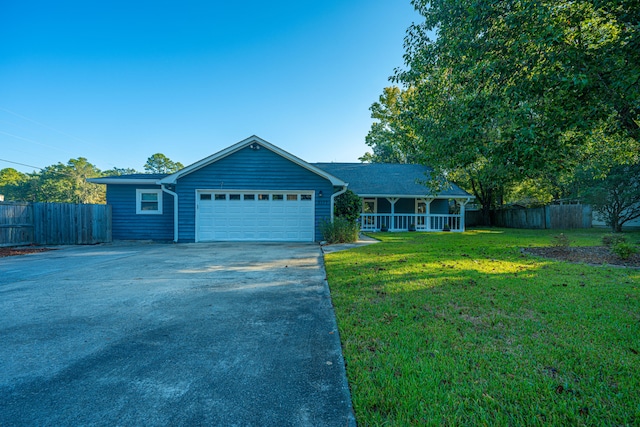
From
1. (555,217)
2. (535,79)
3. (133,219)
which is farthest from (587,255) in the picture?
(133,219)

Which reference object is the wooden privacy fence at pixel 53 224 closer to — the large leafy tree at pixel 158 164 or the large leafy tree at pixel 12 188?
the large leafy tree at pixel 12 188

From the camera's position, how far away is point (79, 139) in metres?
37.8

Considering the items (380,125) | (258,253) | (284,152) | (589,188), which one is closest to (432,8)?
(284,152)

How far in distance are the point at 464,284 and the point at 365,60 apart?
1360cm

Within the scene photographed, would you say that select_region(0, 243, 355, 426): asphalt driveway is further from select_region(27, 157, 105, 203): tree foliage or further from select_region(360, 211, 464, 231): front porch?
select_region(27, 157, 105, 203): tree foliage

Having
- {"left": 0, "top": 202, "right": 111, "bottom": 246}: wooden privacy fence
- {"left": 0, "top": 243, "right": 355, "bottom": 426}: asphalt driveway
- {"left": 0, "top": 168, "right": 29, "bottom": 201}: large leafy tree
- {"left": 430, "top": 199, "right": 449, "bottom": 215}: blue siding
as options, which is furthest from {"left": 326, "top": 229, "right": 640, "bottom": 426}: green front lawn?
{"left": 0, "top": 168, "right": 29, "bottom": 201}: large leafy tree

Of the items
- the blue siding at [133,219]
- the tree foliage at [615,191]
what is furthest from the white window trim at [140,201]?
the tree foliage at [615,191]

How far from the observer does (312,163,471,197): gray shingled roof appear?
680 inches

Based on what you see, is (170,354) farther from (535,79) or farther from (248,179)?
(248,179)

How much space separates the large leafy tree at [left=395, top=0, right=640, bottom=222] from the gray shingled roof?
10.2 meters

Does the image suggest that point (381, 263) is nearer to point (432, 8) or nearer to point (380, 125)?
point (432, 8)

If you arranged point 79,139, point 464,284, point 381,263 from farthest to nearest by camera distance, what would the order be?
point 79,139 < point 381,263 < point 464,284

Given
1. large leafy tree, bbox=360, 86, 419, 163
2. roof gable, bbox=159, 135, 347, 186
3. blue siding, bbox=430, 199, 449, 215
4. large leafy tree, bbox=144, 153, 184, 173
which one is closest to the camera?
roof gable, bbox=159, 135, 347, 186

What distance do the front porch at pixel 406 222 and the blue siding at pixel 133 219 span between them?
10.7 metres
